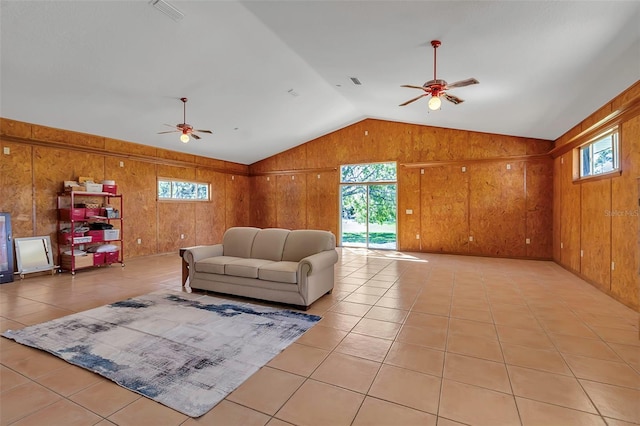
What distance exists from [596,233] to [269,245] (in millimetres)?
5154

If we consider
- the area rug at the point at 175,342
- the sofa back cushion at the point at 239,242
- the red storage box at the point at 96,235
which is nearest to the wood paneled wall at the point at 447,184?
the sofa back cushion at the point at 239,242

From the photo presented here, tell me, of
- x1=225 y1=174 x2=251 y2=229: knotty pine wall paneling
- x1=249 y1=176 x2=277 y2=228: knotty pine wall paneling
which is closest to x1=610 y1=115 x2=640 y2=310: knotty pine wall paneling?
x1=249 y1=176 x2=277 y2=228: knotty pine wall paneling

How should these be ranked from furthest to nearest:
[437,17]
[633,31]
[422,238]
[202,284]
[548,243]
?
[422,238], [548,243], [202,284], [437,17], [633,31]

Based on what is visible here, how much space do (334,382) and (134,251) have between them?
6998 millimetres

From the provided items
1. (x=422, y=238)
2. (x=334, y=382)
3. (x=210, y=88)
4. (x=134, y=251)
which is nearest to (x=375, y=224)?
(x=422, y=238)

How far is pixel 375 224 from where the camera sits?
9.05m

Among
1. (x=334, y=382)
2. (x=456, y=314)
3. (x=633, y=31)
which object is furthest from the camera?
(x=456, y=314)

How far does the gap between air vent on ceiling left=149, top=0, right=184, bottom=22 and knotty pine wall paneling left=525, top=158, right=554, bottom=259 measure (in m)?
7.76

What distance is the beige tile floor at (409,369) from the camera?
6.03 feet

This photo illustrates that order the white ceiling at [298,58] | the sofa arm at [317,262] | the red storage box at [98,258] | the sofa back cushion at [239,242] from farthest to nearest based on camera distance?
the red storage box at [98,258], the sofa back cushion at [239,242], the sofa arm at [317,262], the white ceiling at [298,58]

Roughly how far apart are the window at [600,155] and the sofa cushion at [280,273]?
471 cm

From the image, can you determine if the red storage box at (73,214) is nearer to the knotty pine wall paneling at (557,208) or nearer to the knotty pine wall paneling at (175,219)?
the knotty pine wall paneling at (175,219)

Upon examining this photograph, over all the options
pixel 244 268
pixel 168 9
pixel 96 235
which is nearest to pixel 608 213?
pixel 244 268

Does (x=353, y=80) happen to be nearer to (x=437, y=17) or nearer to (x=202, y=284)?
(x=437, y=17)
